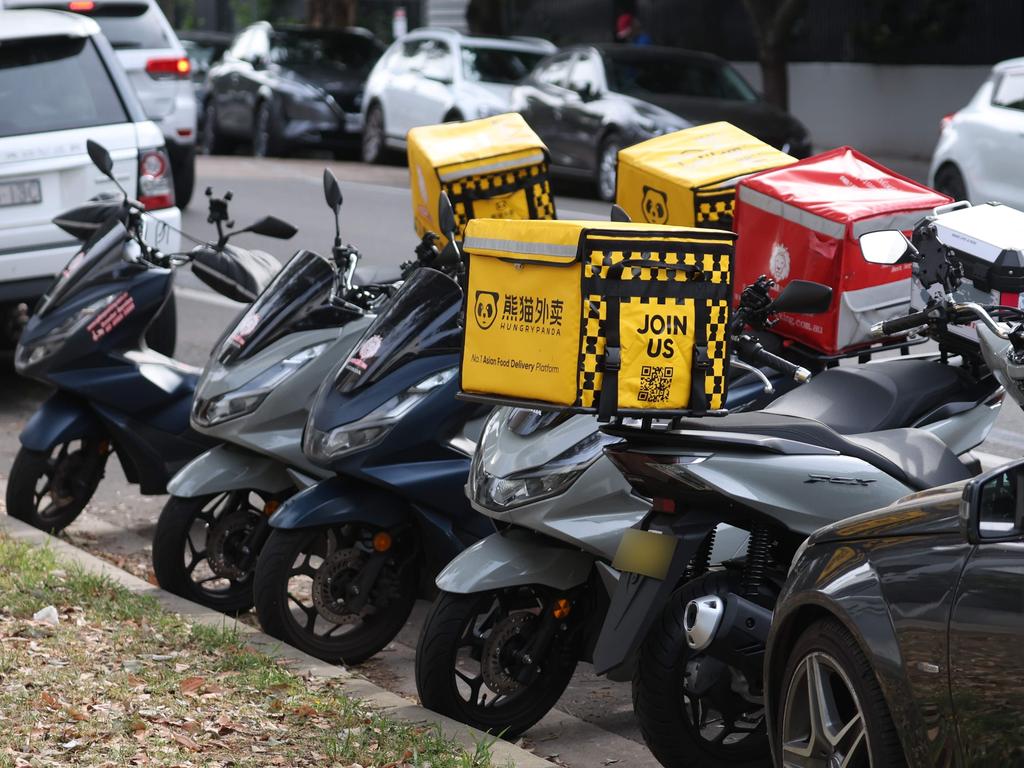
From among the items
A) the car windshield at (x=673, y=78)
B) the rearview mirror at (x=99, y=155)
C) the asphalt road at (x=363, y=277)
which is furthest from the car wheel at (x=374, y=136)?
the rearview mirror at (x=99, y=155)

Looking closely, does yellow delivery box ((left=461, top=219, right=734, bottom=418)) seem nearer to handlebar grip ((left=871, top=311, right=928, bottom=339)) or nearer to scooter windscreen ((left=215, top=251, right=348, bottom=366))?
handlebar grip ((left=871, top=311, right=928, bottom=339))

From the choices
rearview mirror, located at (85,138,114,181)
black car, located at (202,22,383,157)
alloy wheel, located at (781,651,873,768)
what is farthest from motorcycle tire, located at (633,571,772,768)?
black car, located at (202,22,383,157)

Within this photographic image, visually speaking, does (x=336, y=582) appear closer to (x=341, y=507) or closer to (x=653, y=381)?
(x=341, y=507)

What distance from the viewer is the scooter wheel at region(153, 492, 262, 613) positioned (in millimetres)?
6258

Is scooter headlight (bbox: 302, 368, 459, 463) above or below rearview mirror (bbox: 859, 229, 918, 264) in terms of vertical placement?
below

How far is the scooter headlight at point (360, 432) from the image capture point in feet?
18.4

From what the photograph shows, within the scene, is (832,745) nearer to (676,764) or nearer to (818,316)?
(676,764)

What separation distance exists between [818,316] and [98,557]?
316 cm

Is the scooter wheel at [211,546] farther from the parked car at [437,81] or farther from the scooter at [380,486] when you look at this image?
the parked car at [437,81]

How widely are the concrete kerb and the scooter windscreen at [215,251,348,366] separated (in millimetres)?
848

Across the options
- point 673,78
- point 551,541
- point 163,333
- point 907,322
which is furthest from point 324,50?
point 907,322

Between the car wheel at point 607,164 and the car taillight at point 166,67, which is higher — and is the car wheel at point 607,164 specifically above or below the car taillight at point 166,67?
below

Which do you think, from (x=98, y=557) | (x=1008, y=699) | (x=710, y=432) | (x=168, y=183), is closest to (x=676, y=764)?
(x=710, y=432)

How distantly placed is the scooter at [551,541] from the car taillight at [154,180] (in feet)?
16.1
